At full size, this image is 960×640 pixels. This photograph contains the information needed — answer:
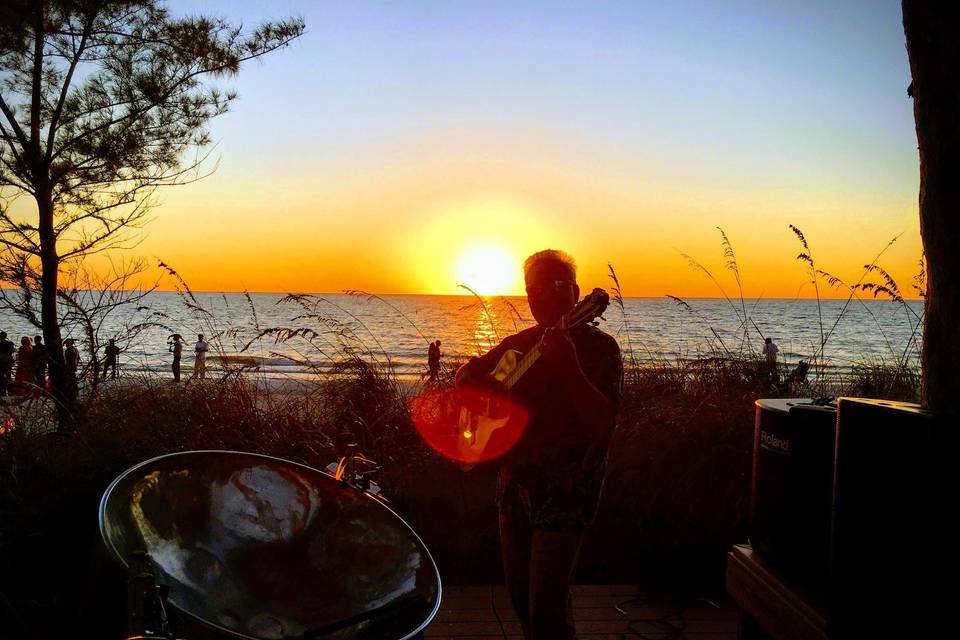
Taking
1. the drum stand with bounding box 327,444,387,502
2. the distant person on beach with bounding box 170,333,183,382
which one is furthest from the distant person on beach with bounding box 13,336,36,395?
the drum stand with bounding box 327,444,387,502

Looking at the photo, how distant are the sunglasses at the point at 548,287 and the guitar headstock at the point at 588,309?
2.9 inches

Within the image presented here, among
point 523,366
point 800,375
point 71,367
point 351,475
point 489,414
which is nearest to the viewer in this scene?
point 351,475

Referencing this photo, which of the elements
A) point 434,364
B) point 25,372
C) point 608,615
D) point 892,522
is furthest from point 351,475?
point 25,372

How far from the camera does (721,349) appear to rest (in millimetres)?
5793

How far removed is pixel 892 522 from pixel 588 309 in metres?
1.03

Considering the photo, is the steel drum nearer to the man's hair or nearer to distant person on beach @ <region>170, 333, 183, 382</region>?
the man's hair

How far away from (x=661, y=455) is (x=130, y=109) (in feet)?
14.2

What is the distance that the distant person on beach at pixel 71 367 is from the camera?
4344 mm

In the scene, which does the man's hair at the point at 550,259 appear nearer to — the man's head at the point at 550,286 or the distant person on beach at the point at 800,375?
the man's head at the point at 550,286

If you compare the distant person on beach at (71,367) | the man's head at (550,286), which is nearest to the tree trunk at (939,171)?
the man's head at (550,286)

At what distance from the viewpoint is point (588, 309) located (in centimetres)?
207

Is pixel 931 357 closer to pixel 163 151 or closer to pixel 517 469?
pixel 517 469

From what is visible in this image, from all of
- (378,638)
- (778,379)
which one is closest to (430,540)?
(378,638)

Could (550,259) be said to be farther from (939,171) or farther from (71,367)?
(71,367)
